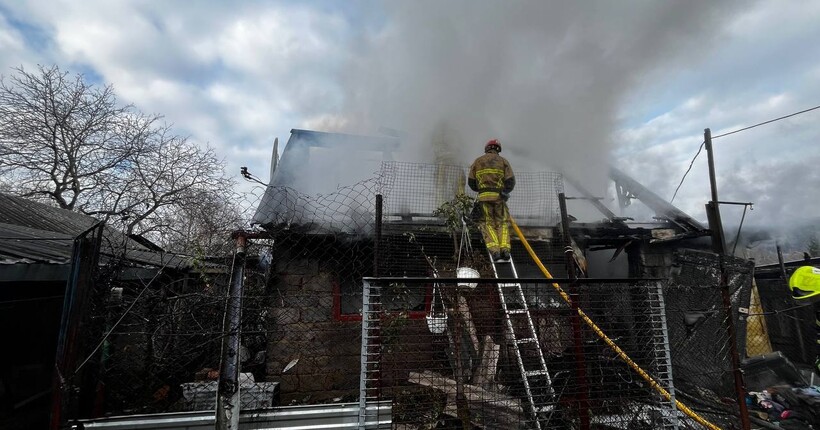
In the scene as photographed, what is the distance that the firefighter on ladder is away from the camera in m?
4.99

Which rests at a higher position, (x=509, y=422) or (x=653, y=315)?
(x=653, y=315)

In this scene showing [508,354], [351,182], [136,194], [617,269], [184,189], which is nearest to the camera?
[508,354]

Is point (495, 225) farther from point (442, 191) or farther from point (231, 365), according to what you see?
point (231, 365)

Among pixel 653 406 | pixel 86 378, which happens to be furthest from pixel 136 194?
pixel 653 406

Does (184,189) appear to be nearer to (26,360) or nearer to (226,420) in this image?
(26,360)

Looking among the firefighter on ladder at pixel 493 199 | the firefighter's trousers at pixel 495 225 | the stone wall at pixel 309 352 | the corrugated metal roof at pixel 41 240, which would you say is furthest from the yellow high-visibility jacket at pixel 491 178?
the corrugated metal roof at pixel 41 240

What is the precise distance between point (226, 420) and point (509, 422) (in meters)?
2.28

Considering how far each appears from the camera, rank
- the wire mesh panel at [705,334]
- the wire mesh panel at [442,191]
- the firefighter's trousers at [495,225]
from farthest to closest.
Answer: the wire mesh panel at [442,191] → the firefighter's trousers at [495,225] → the wire mesh panel at [705,334]

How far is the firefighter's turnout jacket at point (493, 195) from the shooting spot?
504 centimetres

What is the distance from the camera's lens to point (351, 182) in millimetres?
6551

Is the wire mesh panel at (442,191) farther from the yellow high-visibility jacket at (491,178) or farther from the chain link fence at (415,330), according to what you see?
the yellow high-visibility jacket at (491,178)

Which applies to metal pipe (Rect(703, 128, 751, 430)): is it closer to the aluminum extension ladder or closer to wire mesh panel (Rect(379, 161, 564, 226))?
the aluminum extension ladder

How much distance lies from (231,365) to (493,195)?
3.97m

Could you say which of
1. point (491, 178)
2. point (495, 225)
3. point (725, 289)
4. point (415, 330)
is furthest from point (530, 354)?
point (491, 178)
